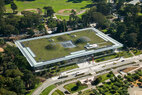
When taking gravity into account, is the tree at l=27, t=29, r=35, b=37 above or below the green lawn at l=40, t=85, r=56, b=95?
above

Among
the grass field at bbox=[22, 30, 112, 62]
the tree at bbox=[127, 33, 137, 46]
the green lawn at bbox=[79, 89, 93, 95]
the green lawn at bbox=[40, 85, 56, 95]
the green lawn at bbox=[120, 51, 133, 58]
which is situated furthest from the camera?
the tree at bbox=[127, 33, 137, 46]

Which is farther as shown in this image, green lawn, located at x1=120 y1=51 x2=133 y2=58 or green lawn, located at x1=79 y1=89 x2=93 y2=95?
green lawn, located at x1=120 y1=51 x2=133 y2=58

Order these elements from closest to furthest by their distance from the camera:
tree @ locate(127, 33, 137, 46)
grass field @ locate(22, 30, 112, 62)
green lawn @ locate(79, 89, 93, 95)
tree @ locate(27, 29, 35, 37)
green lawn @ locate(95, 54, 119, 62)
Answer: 1. green lawn @ locate(79, 89, 93, 95)
2. grass field @ locate(22, 30, 112, 62)
3. green lawn @ locate(95, 54, 119, 62)
4. tree @ locate(127, 33, 137, 46)
5. tree @ locate(27, 29, 35, 37)

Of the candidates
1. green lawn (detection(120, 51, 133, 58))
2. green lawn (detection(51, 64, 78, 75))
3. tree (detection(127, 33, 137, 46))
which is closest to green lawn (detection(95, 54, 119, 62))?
green lawn (detection(120, 51, 133, 58))

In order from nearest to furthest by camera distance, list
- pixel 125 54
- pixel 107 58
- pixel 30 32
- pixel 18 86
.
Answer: pixel 18 86
pixel 107 58
pixel 125 54
pixel 30 32

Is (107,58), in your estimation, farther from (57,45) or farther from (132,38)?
(57,45)

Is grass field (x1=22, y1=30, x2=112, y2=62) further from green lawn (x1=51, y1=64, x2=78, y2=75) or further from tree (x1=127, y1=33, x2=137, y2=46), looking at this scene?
tree (x1=127, y1=33, x2=137, y2=46)

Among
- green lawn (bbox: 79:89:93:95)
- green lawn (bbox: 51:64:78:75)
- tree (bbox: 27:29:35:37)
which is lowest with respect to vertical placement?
green lawn (bbox: 79:89:93:95)

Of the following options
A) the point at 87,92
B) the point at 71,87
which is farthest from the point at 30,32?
the point at 87,92

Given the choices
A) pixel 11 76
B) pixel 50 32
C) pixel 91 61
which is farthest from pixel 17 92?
pixel 50 32
